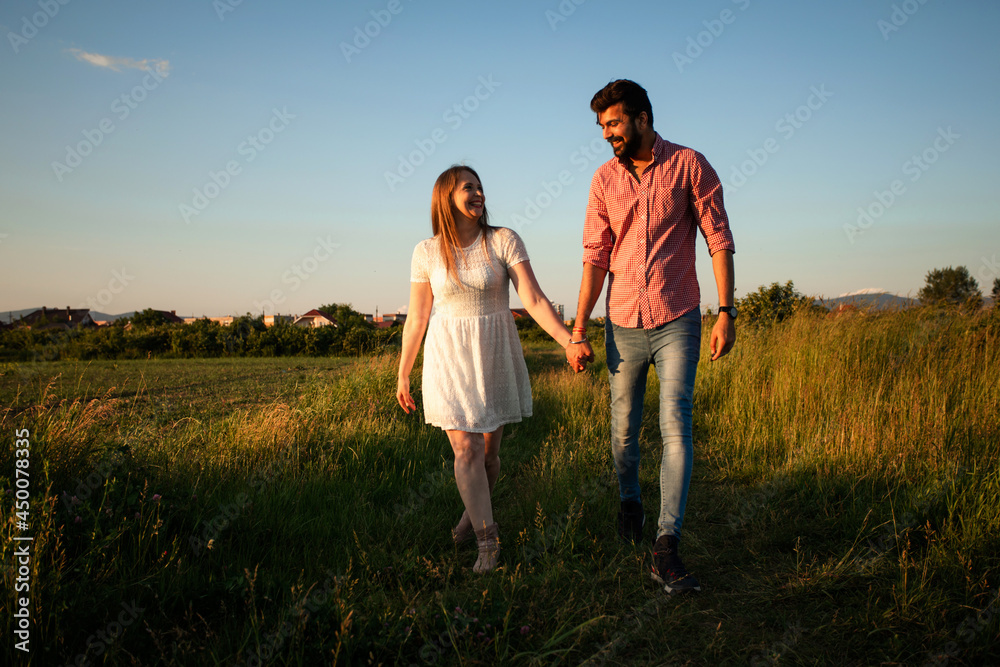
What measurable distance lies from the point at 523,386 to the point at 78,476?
2344mm

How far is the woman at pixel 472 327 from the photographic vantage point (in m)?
2.88

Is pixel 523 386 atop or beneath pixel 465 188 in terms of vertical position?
beneath

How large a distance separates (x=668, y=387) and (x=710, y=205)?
3.04 ft

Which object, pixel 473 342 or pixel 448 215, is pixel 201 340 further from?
pixel 473 342

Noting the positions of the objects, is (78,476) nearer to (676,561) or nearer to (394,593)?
(394,593)

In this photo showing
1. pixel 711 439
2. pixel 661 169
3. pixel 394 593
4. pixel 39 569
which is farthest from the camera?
pixel 711 439

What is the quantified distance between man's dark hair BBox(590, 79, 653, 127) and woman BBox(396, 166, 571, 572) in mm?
763

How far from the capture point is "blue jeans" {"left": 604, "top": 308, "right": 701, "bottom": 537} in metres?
2.69

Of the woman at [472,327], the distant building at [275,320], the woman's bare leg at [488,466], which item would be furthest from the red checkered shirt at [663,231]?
the distant building at [275,320]

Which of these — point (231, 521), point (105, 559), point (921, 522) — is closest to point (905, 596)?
point (921, 522)

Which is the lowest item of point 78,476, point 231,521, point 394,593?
point 394,593

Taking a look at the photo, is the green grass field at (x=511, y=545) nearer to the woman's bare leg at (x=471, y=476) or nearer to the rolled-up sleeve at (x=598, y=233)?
the woman's bare leg at (x=471, y=476)

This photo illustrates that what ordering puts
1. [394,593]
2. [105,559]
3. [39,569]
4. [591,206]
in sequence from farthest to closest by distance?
[591,206], [394,593], [105,559], [39,569]

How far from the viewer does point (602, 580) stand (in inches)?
102
